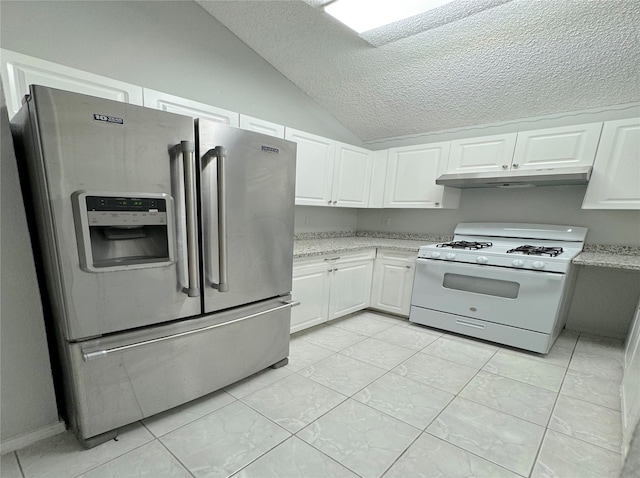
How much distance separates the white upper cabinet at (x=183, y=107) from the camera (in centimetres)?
178

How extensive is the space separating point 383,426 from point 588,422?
3.76ft

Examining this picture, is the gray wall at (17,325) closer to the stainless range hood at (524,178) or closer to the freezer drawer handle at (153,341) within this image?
the freezer drawer handle at (153,341)

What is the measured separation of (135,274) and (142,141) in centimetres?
59

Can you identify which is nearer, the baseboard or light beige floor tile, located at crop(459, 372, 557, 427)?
the baseboard

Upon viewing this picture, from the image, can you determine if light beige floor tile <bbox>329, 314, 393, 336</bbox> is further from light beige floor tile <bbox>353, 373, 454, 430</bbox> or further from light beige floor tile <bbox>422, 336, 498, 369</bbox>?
light beige floor tile <bbox>353, 373, 454, 430</bbox>

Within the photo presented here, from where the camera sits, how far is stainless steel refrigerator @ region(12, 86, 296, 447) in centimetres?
108

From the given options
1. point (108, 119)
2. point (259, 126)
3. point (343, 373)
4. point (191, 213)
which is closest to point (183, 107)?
point (259, 126)

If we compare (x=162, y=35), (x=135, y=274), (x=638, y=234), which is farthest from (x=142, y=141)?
(x=638, y=234)

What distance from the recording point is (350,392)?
174cm

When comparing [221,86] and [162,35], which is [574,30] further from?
[162,35]

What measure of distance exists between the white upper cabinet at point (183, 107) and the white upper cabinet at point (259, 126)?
0.05 m

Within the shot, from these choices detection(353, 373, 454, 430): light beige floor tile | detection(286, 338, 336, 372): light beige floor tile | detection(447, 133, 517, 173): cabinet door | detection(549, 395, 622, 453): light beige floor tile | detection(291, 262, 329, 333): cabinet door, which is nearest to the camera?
detection(549, 395, 622, 453): light beige floor tile

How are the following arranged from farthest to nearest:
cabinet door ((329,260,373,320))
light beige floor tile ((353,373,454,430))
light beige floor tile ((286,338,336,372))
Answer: cabinet door ((329,260,373,320)) < light beige floor tile ((286,338,336,372)) < light beige floor tile ((353,373,454,430))

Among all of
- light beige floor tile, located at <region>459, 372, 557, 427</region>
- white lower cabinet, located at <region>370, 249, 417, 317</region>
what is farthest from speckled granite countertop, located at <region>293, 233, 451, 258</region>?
light beige floor tile, located at <region>459, 372, 557, 427</region>
